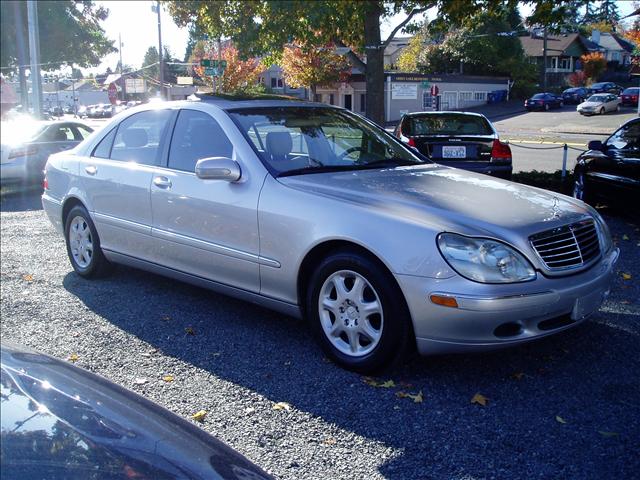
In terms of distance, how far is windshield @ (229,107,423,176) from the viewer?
4824 mm

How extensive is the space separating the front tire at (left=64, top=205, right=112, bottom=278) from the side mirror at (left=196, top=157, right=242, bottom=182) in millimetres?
1940

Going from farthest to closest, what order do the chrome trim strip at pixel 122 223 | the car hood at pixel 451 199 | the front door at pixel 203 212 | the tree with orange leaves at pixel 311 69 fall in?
the tree with orange leaves at pixel 311 69, the chrome trim strip at pixel 122 223, the front door at pixel 203 212, the car hood at pixel 451 199

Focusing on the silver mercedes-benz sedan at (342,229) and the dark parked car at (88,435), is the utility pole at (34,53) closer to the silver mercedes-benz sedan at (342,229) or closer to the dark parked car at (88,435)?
the silver mercedes-benz sedan at (342,229)

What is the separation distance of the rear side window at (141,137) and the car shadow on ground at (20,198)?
6235 mm

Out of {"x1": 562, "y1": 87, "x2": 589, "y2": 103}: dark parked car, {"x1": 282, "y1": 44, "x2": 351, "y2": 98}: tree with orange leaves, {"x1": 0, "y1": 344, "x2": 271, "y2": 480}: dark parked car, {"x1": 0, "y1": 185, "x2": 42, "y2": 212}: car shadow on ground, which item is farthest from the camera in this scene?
{"x1": 562, "y1": 87, "x2": 589, "y2": 103}: dark parked car

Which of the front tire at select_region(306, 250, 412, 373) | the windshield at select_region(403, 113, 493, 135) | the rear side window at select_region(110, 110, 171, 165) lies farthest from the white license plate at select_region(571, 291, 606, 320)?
the windshield at select_region(403, 113, 493, 135)

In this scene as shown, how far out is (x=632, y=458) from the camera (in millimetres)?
3174

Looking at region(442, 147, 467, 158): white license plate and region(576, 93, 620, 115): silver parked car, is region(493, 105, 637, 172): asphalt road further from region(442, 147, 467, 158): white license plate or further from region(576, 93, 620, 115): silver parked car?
region(442, 147, 467, 158): white license plate

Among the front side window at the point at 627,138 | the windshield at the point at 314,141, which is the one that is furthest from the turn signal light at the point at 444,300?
the front side window at the point at 627,138

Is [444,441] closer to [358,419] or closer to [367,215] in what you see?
[358,419]

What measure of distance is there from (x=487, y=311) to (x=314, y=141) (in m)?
2.01

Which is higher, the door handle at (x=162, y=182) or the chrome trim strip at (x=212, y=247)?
the door handle at (x=162, y=182)

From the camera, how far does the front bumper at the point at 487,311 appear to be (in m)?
3.65

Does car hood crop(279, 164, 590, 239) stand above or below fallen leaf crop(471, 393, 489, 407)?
above
